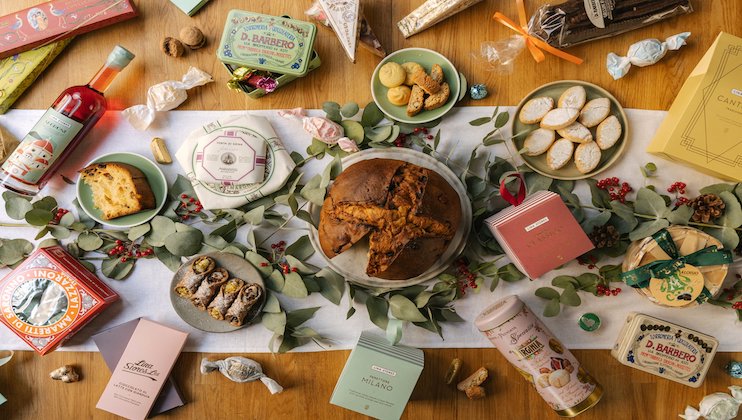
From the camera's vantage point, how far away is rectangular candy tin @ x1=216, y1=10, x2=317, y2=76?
48.1 inches

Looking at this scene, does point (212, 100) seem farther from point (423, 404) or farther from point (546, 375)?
point (546, 375)

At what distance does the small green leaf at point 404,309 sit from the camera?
1.19 metres

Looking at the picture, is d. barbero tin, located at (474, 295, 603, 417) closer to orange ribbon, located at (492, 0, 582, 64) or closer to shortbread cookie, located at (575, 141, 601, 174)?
shortbread cookie, located at (575, 141, 601, 174)

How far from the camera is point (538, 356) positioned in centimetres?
117

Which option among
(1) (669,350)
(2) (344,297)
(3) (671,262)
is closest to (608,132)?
(3) (671,262)

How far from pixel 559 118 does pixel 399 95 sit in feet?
1.37

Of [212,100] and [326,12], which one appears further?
[212,100]

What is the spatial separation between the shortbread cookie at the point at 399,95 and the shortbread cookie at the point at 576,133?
412 millimetres

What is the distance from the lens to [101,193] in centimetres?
126

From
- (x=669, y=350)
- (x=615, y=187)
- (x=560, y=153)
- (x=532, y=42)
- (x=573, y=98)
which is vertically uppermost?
(x=532, y=42)

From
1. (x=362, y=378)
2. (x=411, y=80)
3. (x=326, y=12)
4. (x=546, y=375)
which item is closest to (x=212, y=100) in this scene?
(x=326, y=12)

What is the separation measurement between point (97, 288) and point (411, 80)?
3.28 feet

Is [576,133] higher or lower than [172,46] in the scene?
lower

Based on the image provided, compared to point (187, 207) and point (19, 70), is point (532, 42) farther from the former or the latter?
point (19, 70)
